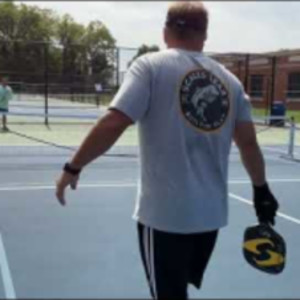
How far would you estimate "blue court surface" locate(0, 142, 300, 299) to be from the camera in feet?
8.16

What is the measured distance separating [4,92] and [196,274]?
38.1ft

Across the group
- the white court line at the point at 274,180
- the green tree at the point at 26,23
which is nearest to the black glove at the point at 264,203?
the green tree at the point at 26,23

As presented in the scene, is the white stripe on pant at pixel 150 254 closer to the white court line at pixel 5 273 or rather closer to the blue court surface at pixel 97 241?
the blue court surface at pixel 97 241

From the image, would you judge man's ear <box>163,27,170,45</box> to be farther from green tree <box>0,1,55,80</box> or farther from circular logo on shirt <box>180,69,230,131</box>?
green tree <box>0,1,55,80</box>

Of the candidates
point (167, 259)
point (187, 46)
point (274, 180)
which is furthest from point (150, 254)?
point (274, 180)

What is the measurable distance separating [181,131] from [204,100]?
0.13 metres

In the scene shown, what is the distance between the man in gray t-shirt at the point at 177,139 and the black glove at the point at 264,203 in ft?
0.80

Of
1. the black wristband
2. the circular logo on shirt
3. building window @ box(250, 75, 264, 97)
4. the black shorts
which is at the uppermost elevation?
the circular logo on shirt

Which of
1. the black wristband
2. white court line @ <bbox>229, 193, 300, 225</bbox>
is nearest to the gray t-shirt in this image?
the black wristband

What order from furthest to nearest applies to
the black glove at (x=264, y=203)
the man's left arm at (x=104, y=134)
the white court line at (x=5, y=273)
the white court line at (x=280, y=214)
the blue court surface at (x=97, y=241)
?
the white court line at (x=280, y=214), the white court line at (x=5, y=273), the blue court surface at (x=97, y=241), the black glove at (x=264, y=203), the man's left arm at (x=104, y=134)

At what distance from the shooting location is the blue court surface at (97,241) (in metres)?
2.49

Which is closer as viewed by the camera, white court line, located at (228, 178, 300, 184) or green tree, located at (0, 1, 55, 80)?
green tree, located at (0, 1, 55, 80)

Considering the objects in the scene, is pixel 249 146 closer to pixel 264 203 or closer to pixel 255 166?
pixel 255 166

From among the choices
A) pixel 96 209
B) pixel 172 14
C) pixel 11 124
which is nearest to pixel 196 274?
pixel 172 14
